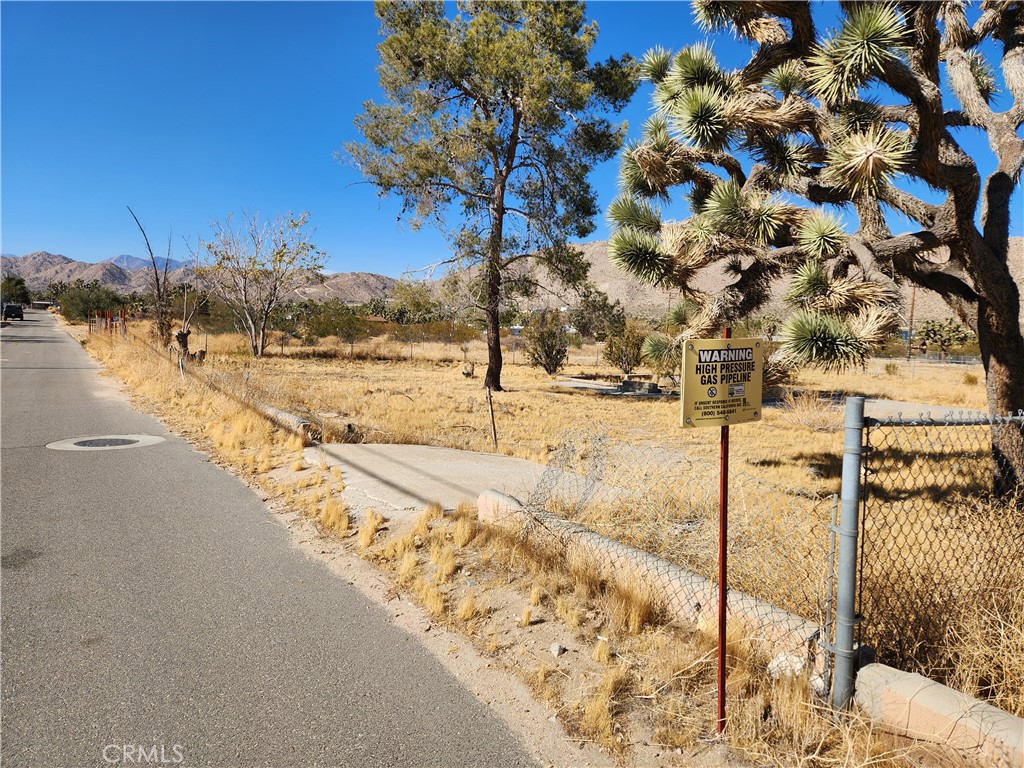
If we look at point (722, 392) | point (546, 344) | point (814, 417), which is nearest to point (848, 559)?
point (722, 392)

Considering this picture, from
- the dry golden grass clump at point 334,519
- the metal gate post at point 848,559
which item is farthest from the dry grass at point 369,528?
the metal gate post at point 848,559

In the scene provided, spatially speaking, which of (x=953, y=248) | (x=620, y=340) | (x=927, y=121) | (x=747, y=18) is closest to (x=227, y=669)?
(x=927, y=121)

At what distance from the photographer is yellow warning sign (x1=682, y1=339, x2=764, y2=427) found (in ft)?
8.93

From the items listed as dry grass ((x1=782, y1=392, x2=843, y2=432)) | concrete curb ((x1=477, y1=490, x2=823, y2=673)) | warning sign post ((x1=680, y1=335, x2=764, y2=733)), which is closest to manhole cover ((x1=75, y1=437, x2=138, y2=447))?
concrete curb ((x1=477, y1=490, x2=823, y2=673))

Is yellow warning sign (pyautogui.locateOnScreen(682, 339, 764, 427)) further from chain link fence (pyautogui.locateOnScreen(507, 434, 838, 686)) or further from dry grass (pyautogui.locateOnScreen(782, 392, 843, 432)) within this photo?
dry grass (pyautogui.locateOnScreen(782, 392, 843, 432))

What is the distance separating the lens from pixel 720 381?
9.28 feet

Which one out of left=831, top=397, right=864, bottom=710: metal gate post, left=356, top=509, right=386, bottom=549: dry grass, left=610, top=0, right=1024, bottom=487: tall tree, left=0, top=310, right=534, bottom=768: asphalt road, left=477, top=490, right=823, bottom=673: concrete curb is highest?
left=610, top=0, right=1024, bottom=487: tall tree

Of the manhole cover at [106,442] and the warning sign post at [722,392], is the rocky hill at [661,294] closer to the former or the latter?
the manhole cover at [106,442]

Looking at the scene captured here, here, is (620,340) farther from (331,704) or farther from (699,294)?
(331,704)

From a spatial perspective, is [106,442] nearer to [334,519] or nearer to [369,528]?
[334,519]

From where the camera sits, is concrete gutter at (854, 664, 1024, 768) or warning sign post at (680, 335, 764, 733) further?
warning sign post at (680, 335, 764, 733)

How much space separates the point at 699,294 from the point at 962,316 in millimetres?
3431

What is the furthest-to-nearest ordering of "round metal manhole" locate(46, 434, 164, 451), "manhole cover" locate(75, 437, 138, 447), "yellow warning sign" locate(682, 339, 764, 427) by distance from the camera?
"manhole cover" locate(75, 437, 138, 447)
"round metal manhole" locate(46, 434, 164, 451)
"yellow warning sign" locate(682, 339, 764, 427)

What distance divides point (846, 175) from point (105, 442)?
34.7 feet
